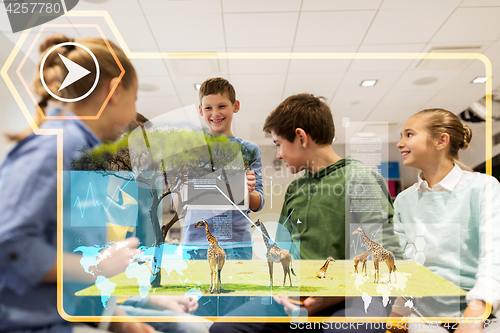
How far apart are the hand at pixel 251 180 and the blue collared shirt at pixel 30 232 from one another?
1.66 ft

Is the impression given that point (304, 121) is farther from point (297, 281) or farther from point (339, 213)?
point (297, 281)

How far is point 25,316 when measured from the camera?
27.7 inches

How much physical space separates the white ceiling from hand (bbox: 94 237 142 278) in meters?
0.41

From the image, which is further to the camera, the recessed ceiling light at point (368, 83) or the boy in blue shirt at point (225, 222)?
the recessed ceiling light at point (368, 83)

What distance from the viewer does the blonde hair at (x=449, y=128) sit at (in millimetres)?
877

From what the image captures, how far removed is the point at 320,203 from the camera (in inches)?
33.5

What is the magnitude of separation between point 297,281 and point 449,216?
0.52 metres

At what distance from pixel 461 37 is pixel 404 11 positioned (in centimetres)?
22

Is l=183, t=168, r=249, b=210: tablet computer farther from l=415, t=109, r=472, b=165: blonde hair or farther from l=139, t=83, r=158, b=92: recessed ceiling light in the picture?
l=415, t=109, r=472, b=165: blonde hair

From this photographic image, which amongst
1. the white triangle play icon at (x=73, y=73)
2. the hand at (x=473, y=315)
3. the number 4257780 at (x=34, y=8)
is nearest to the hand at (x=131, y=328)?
the white triangle play icon at (x=73, y=73)

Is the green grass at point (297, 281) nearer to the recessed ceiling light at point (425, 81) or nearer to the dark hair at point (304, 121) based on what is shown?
the dark hair at point (304, 121)

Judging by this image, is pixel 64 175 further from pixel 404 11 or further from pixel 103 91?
pixel 404 11

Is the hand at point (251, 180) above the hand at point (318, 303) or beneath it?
above

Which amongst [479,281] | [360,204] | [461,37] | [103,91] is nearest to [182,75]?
[103,91]
